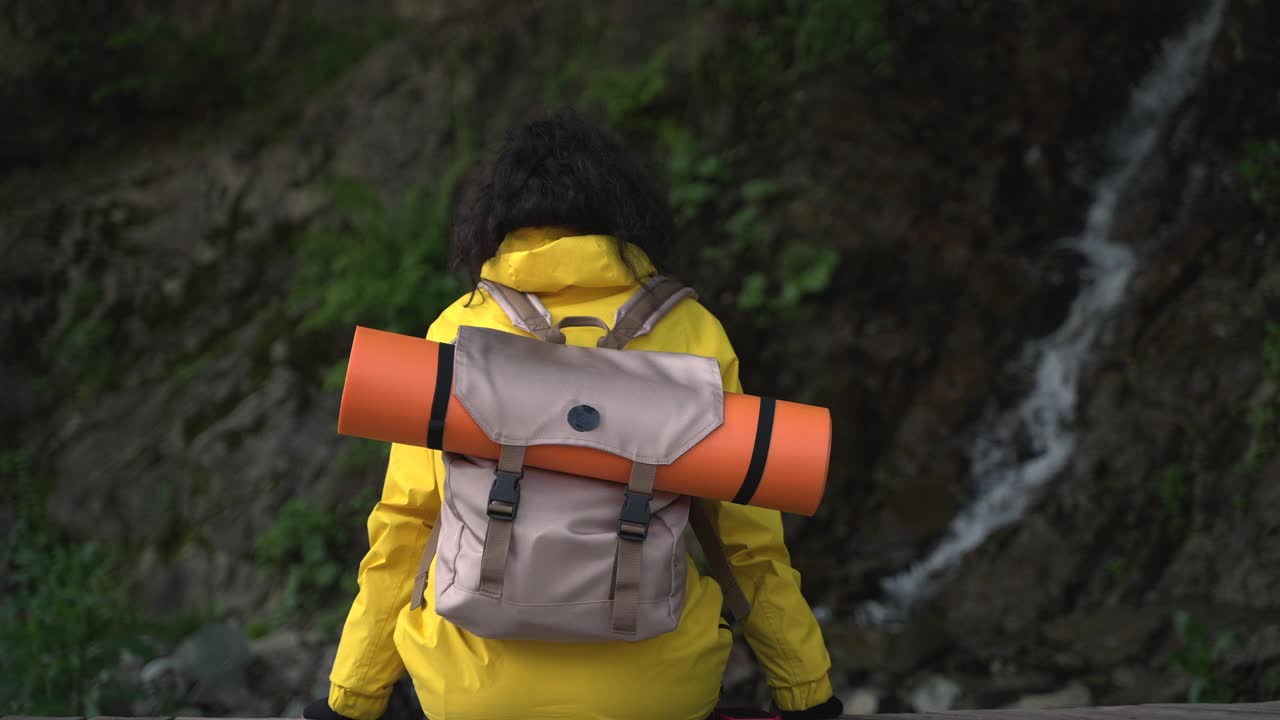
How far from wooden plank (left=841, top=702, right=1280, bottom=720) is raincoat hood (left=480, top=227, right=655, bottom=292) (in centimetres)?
132

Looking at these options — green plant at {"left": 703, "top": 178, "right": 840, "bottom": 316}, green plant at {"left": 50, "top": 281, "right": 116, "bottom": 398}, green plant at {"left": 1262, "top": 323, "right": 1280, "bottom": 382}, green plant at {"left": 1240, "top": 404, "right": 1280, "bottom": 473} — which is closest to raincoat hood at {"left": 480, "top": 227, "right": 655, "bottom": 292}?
green plant at {"left": 703, "top": 178, "right": 840, "bottom": 316}

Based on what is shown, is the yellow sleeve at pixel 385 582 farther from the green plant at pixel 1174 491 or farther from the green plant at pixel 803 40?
the green plant at pixel 803 40

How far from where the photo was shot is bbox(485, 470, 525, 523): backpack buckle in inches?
71.0

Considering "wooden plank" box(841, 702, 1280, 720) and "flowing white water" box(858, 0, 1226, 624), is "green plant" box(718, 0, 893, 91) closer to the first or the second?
"flowing white water" box(858, 0, 1226, 624)

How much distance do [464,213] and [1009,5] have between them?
784 centimetres

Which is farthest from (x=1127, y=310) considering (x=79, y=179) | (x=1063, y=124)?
(x=79, y=179)

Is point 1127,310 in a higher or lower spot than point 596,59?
lower

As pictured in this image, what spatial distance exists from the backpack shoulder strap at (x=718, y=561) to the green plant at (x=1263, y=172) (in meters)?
6.56

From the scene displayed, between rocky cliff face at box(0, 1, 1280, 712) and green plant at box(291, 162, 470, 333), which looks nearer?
rocky cliff face at box(0, 1, 1280, 712)

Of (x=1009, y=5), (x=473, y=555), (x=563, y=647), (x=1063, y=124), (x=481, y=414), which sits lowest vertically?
(x=563, y=647)

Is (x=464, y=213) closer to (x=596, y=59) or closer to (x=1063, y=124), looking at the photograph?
(x=596, y=59)

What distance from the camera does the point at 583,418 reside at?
186 centimetres

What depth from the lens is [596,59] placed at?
841 cm

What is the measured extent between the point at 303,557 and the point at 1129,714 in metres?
5.27
